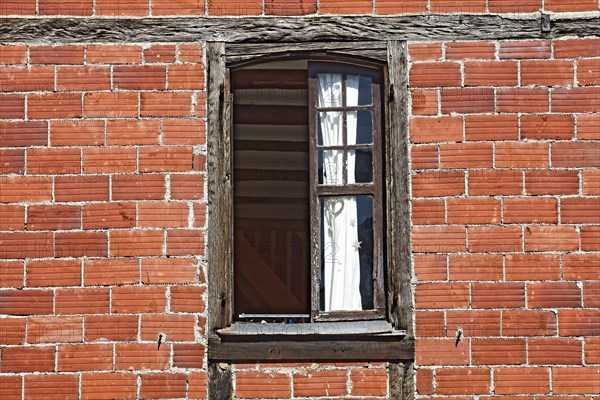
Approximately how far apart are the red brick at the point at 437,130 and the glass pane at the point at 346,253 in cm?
53

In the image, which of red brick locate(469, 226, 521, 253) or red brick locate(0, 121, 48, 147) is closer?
red brick locate(469, 226, 521, 253)

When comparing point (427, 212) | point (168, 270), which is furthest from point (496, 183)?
point (168, 270)

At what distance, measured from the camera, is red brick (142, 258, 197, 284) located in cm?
489

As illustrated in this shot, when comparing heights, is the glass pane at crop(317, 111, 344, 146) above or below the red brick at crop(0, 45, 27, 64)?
below

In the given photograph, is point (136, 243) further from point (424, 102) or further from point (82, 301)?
point (424, 102)

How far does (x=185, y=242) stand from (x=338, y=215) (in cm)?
99

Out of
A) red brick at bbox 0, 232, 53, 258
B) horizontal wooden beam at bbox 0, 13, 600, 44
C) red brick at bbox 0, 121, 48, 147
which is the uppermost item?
horizontal wooden beam at bbox 0, 13, 600, 44

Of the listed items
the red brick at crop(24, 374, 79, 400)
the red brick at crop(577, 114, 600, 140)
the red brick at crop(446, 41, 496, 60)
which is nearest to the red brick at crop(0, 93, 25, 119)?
the red brick at crop(24, 374, 79, 400)

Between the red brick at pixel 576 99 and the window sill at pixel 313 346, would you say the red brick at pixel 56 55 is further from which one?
the red brick at pixel 576 99

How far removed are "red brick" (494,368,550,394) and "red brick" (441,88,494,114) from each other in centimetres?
159

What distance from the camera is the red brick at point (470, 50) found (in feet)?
16.3

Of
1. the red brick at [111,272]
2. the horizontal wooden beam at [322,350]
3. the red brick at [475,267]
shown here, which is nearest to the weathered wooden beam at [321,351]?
the horizontal wooden beam at [322,350]

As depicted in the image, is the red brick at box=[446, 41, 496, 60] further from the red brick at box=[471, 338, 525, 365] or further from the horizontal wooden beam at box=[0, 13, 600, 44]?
the red brick at box=[471, 338, 525, 365]

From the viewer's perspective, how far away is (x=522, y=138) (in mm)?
4918
